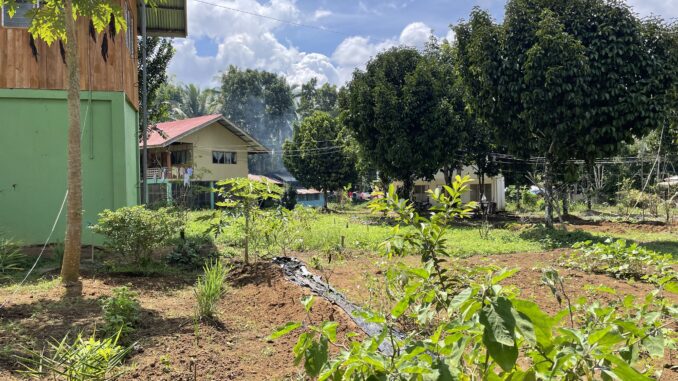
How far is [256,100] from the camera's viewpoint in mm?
54031

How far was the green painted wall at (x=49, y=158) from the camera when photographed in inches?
336

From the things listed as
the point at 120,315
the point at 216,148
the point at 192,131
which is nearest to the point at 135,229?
the point at 120,315

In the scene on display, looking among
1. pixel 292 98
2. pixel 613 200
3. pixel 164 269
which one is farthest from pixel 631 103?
pixel 292 98

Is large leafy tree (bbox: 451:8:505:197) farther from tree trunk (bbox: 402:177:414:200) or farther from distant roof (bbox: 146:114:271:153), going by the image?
distant roof (bbox: 146:114:271:153)

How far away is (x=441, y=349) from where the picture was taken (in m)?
1.44

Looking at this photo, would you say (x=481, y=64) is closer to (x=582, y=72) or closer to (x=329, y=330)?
(x=582, y=72)

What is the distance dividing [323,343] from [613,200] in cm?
3527

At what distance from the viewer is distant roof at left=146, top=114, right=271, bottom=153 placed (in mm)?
25781

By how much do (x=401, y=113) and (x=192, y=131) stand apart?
12754 mm

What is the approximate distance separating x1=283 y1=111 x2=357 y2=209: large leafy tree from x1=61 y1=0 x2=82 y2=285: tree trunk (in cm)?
2527

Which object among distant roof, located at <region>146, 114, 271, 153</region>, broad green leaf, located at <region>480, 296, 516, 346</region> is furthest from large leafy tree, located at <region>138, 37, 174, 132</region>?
broad green leaf, located at <region>480, 296, 516, 346</region>

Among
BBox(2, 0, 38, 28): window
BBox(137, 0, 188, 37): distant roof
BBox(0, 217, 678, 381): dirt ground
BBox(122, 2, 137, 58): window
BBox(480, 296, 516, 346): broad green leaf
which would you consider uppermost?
BBox(137, 0, 188, 37): distant roof

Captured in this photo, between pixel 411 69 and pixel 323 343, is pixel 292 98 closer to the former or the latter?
pixel 411 69

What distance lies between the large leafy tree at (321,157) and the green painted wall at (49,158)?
22474 mm
